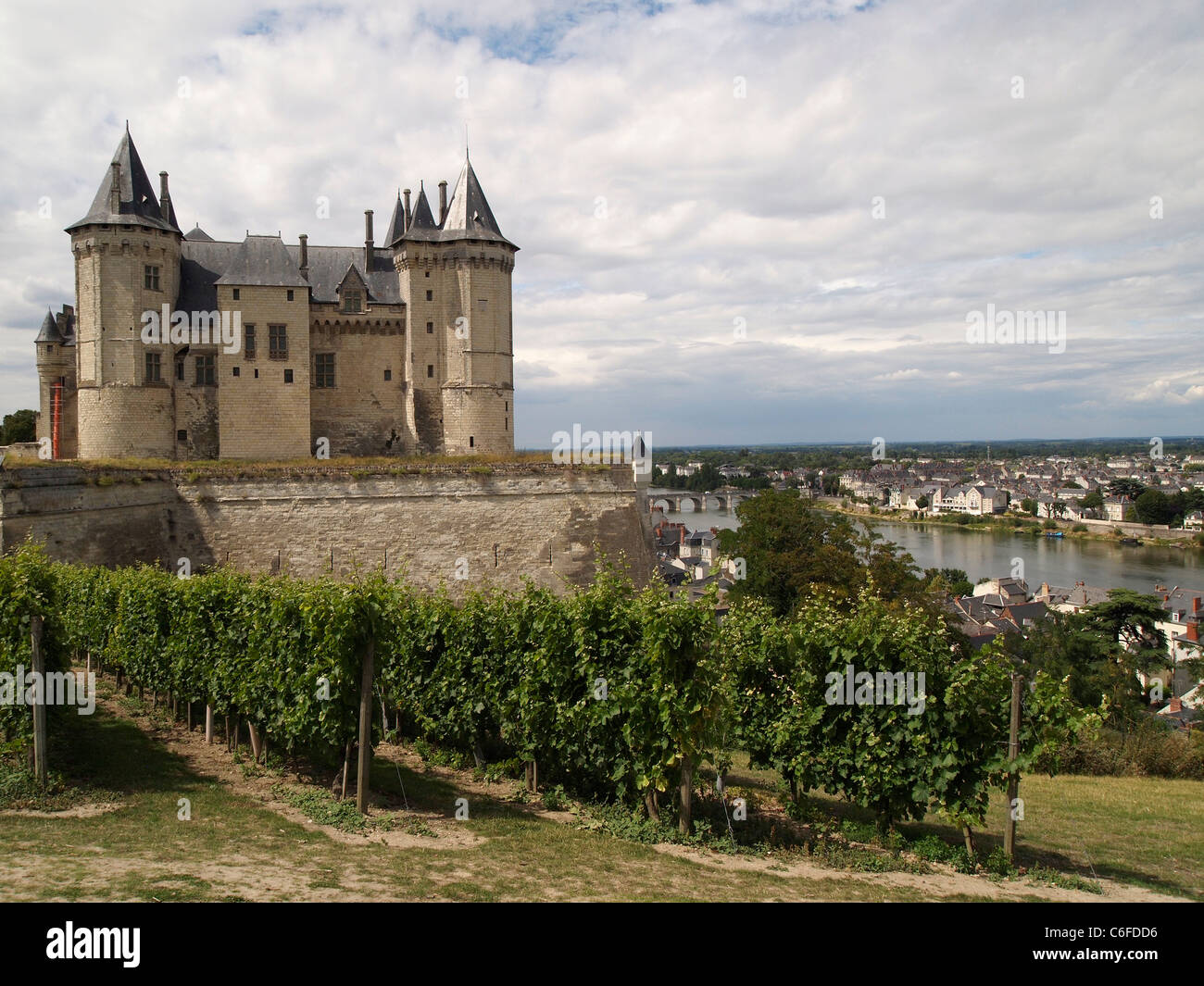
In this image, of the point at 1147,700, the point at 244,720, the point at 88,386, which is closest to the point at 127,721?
the point at 244,720

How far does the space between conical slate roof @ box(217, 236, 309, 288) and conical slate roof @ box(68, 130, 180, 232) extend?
9.06 feet

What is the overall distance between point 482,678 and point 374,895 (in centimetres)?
527

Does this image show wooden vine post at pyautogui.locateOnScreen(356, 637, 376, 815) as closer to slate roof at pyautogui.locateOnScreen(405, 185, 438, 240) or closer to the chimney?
slate roof at pyautogui.locateOnScreen(405, 185, 438, 240)

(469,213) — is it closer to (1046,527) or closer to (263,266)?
(263,266)

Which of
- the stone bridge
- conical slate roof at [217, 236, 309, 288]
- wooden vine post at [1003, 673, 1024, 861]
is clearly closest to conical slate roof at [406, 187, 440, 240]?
conical slate roof at [217, 236, 309, 288]

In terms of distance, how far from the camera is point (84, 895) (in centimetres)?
677

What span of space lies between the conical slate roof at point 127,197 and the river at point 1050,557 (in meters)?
54.4

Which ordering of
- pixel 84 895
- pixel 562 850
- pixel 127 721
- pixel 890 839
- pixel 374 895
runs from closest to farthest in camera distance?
pixel 84 895
pixel 374 895
pixel 562 850
pixel 890 839
pixel 127 721

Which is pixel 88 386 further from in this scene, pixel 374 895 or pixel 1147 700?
pixel 1147 700

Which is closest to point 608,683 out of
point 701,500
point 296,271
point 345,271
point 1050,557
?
point 296,271

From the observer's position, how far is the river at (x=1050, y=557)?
2798 inches

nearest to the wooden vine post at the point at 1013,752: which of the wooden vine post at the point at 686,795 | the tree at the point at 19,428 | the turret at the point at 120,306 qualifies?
the wooden vine post at the point at 686,795

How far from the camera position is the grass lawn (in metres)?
7.58

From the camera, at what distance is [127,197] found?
100 feet
